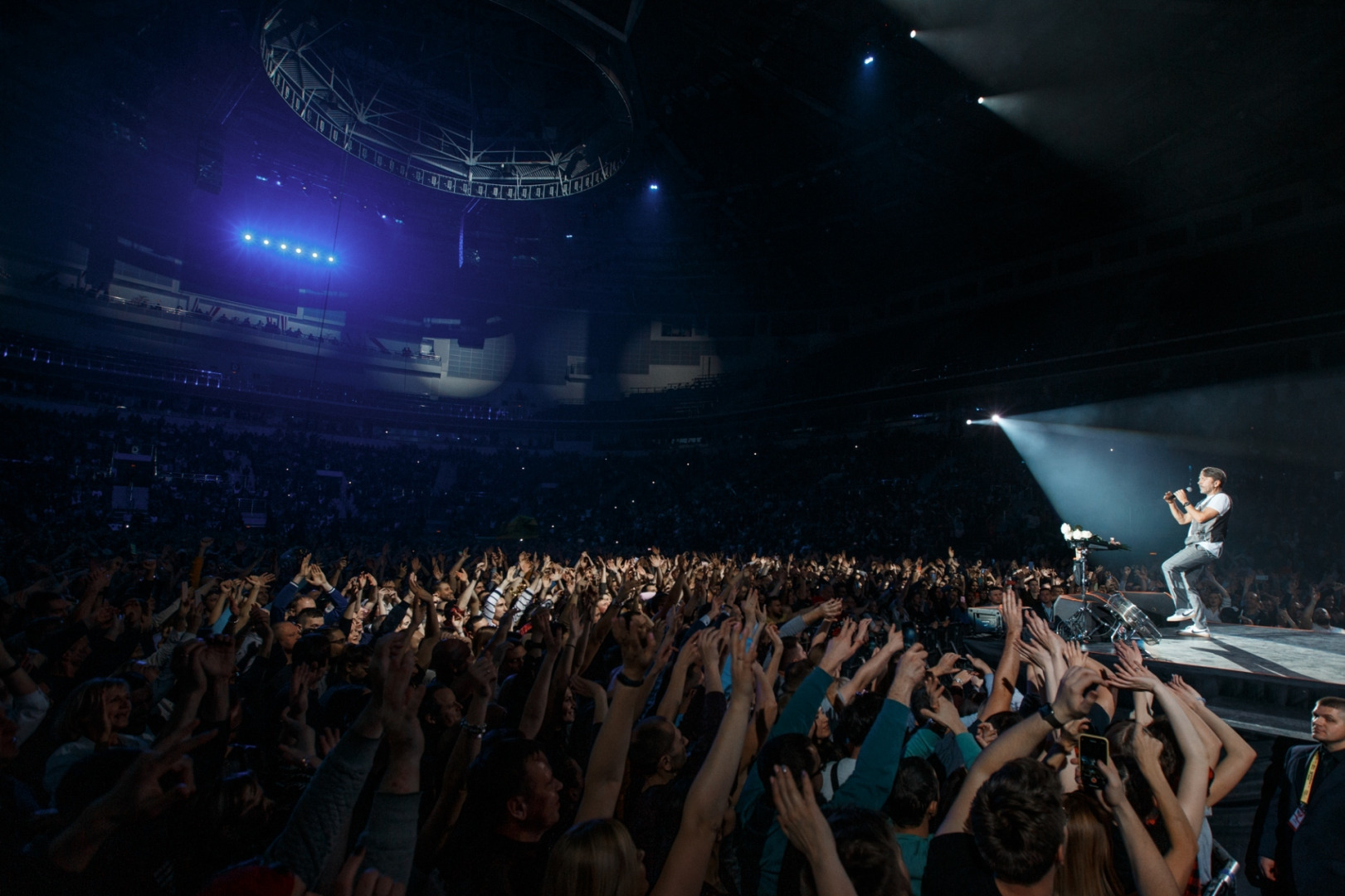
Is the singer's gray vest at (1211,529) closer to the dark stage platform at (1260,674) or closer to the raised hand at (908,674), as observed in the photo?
the dark stage platform at (1260,674)

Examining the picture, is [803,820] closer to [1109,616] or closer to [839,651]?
[839,651]

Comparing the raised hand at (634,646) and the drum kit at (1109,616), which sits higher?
the raised hand at (634,646)

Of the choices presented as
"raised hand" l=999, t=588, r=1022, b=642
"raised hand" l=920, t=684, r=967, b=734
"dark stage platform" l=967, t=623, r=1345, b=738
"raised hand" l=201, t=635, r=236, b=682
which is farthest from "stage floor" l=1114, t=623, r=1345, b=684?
"raised hand" l=201, t=635, r=236, b=682

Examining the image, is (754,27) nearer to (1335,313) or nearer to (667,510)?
(1335,313)

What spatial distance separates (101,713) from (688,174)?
27047 millimetres

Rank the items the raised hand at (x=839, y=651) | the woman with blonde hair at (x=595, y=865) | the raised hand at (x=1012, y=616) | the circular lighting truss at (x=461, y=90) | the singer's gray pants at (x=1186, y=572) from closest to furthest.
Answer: the woman with blonde hair at (x=595, y=865), the raised hand at (x=839, y=651), the raised hand at (x=1012, y=616), the singer's gray pants at (x=1186, y=572), the circular lighting truss at (x=461, y=90)

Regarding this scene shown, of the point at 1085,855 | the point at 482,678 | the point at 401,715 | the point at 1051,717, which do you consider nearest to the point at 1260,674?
the point at 1051,717

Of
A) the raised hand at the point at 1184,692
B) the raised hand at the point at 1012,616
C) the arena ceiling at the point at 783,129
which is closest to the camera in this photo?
the raised hand at the point at 1184,692

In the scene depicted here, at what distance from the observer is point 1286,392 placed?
1647cm

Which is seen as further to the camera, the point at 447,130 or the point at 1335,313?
the point at 447,130

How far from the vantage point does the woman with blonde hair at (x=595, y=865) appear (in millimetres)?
1598

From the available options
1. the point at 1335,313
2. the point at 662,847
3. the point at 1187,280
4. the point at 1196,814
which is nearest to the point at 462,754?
the point at 662,847

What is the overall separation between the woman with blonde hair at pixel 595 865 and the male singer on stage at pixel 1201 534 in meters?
7.75

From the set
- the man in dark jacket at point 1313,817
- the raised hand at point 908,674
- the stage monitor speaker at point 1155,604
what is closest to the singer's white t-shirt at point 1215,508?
the stage monitor speaker at point 1155,604
